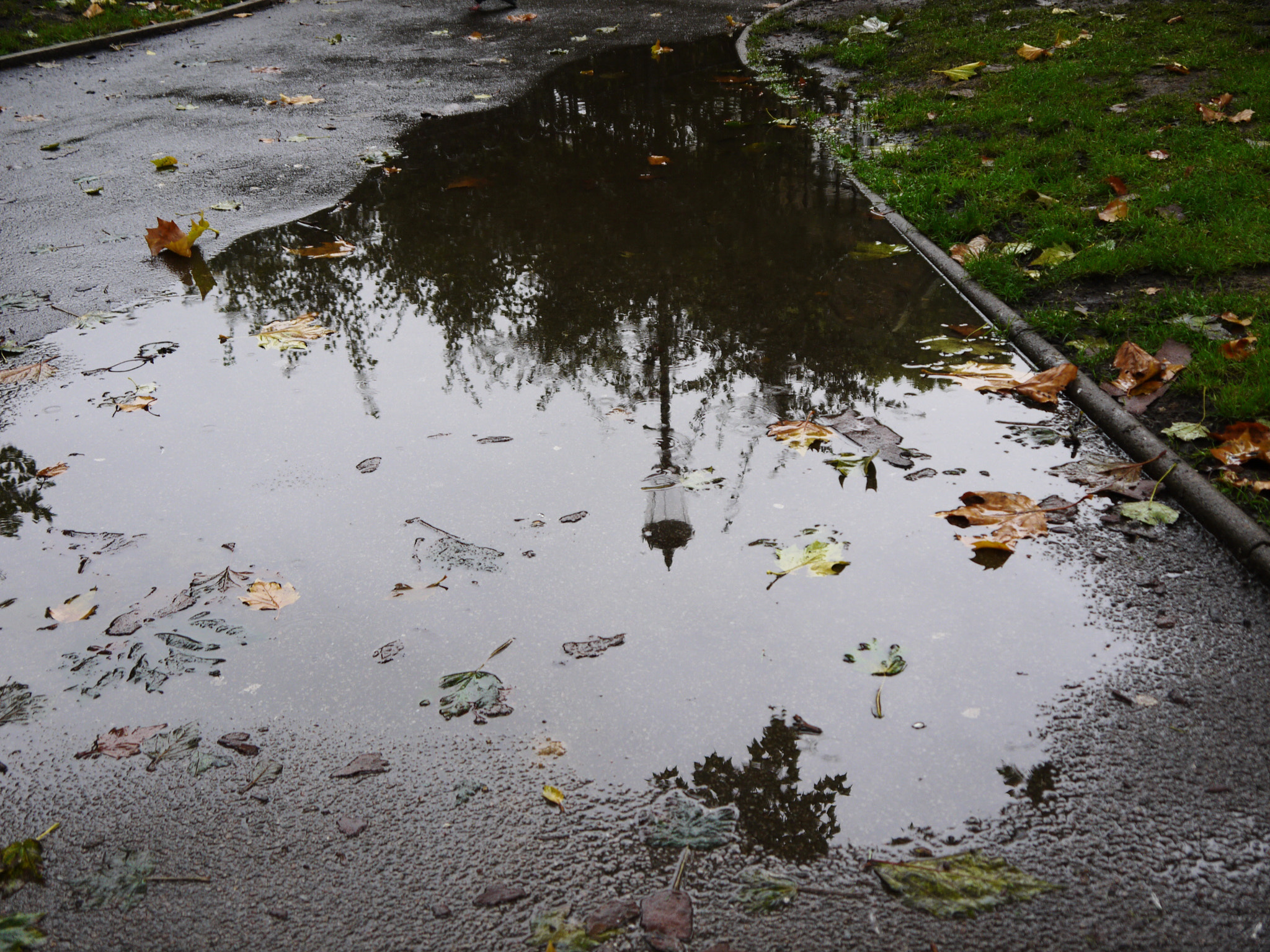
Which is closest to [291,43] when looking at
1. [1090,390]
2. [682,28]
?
[682,28]

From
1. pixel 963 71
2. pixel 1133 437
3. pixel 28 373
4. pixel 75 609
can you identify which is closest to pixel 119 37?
pixel 28 373

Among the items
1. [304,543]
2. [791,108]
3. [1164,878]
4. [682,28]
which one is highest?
[682,28]

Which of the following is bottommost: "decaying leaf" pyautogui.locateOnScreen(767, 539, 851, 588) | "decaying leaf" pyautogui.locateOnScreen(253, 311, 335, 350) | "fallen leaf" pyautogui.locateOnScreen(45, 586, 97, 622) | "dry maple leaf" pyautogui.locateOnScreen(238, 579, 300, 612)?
"decaying leaf" pyautogui.locateOnScreen(767, 539, 851, 588)

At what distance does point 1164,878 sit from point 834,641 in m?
0.97

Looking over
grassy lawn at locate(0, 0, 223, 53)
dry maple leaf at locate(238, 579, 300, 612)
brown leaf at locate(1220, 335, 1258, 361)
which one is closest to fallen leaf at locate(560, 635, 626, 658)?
dry maple leaf at locate(238, 579, 300, 612)

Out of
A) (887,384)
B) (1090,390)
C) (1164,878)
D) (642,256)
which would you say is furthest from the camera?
(642,256)

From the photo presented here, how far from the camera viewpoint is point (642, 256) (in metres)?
5.07

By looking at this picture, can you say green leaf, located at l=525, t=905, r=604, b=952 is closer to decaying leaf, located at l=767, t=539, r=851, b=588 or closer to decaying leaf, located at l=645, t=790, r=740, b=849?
decaying leaf, located at l=645, t=790, r=740, b=849

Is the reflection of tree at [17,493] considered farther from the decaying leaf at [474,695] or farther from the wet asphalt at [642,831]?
the decaying leaf at [474,695]

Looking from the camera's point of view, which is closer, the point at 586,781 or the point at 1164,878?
the point at 1164,878

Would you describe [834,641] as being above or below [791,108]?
below

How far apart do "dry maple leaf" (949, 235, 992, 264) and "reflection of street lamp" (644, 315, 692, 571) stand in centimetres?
223

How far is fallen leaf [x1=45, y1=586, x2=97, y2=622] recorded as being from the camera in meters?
2.77

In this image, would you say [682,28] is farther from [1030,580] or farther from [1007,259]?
[1030,580]
